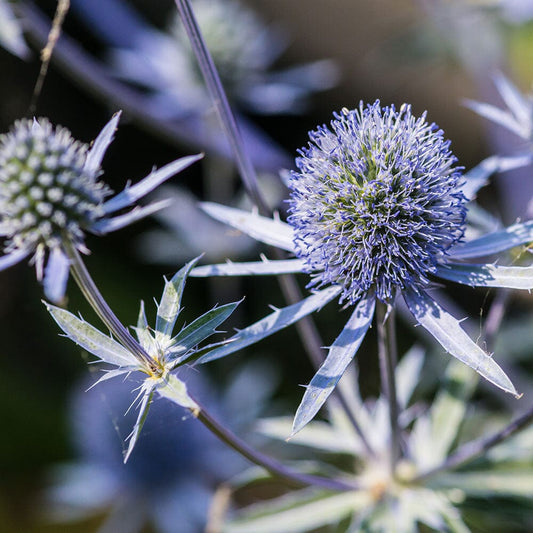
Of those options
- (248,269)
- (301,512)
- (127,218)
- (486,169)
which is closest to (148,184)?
(127,218)

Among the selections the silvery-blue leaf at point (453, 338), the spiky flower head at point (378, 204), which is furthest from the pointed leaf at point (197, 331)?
the silvery-blue leaf at point (453, 338)

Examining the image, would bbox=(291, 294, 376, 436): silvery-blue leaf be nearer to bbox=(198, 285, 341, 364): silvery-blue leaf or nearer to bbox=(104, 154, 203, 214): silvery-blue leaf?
bbox=(198, 285, 341, 364): silvery-blue leaf

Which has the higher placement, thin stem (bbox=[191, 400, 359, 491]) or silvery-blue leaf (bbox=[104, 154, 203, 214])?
silvery-blue leaf (bbox=[104, 154, 203, 214])

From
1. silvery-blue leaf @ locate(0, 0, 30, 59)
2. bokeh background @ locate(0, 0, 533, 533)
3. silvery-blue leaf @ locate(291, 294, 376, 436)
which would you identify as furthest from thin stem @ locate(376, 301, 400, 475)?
bokeh background @ locate(0, 0, 533, 533)

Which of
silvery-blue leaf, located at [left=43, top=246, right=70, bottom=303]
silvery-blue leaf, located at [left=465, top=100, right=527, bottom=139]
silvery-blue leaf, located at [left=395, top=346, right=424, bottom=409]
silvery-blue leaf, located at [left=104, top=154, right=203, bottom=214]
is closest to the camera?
silvery-blue leaf, located at [left=43, top=246, right=70, bottom=303]

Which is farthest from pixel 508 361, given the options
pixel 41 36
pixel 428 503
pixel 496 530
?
pixel 41 36

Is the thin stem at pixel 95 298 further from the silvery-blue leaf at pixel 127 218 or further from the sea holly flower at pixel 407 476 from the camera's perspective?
the sea holly flower at pixel 407 476
